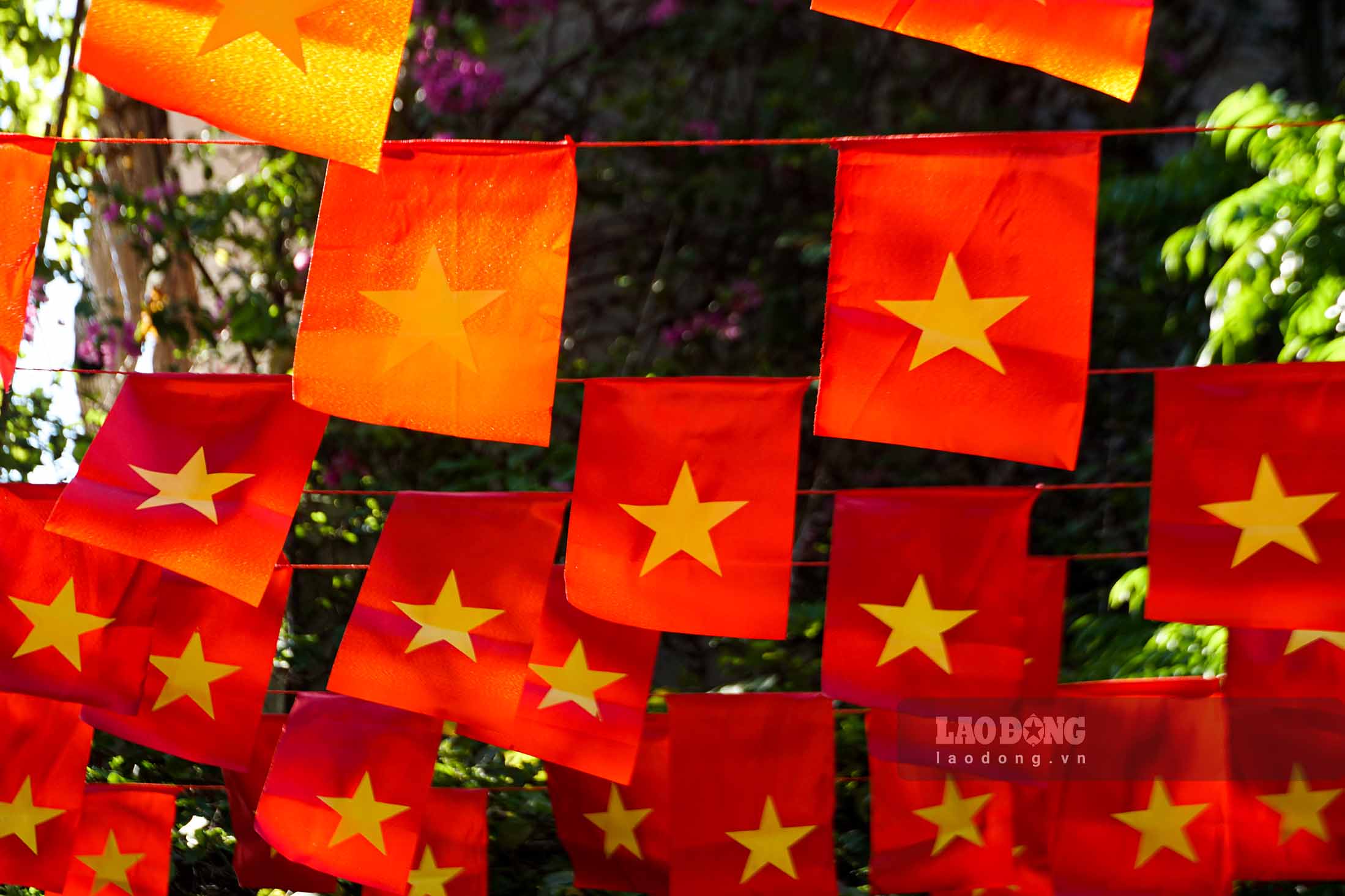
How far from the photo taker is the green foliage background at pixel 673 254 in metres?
4.83

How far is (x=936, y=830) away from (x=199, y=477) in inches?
71.6

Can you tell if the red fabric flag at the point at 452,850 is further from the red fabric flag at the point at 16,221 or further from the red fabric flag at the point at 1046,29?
the red fabric flag at the point at 1046,29

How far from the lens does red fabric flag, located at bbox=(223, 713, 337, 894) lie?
11.0ft

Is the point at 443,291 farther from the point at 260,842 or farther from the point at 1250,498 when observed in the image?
the point at 260,842

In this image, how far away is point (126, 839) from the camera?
330cm

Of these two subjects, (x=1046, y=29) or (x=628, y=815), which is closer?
(x=1046, y=29)

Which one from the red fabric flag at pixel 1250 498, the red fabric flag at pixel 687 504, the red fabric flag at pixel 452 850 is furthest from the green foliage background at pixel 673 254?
the red fabric flag at pixel 687 504

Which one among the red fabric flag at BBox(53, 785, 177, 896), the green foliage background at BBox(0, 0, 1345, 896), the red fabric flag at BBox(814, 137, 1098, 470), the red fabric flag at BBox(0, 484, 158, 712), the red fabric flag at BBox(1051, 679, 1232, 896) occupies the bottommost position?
the red fabric flag at BBox(53, 785, 177, 896)

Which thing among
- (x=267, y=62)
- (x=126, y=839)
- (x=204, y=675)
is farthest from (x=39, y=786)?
(x=267, y=62)

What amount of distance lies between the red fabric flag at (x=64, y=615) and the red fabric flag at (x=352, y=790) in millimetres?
389

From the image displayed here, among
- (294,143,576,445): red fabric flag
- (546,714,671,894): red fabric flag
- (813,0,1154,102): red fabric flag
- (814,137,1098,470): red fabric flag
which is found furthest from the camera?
(546,714,671,894): red fabric flag

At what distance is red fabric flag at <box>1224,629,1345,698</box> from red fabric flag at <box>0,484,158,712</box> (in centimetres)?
236

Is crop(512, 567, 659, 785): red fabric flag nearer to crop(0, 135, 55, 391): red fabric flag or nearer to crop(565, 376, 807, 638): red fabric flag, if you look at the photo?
crop(565, 376, 807, 638): red fabric flag

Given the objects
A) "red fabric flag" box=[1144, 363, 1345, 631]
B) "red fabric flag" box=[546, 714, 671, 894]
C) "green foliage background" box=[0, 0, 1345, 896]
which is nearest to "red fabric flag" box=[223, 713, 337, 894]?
"red fabric flag" box=[546, 714, 671, 894]
